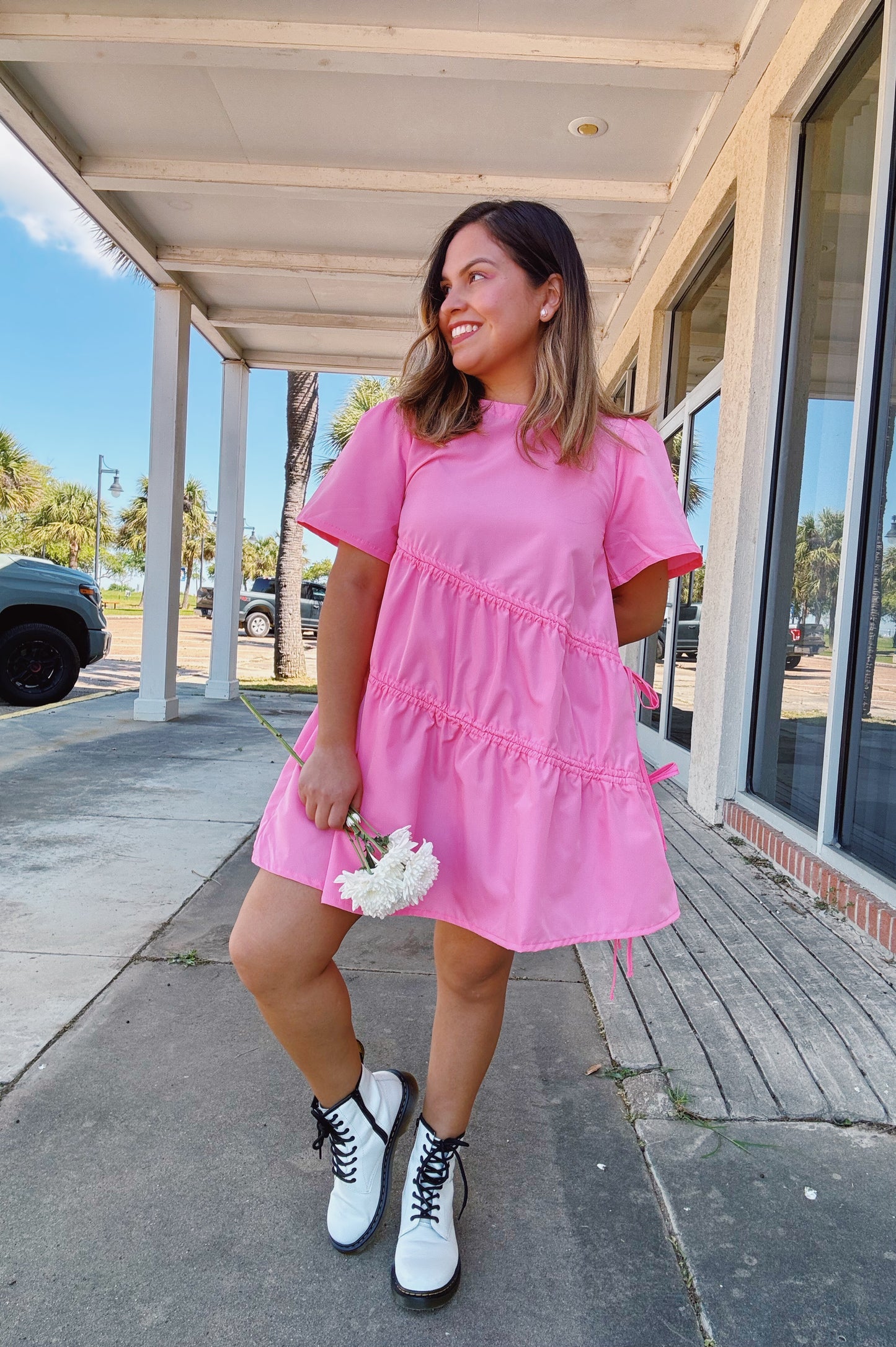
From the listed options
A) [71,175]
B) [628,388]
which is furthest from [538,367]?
[628,388]

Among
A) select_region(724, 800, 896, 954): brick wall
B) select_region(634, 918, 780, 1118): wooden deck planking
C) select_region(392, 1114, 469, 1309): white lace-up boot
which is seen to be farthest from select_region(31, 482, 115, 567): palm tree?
select_region(392, 1114, 469, 1309): white lace-up boot

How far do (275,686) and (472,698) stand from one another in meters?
11.7

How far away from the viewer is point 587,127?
4977mm

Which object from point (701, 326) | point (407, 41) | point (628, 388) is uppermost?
point (407, 41)

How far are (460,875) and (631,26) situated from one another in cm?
447

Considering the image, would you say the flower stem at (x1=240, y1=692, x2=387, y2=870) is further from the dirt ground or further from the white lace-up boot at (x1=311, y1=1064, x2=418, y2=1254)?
the dirt ground

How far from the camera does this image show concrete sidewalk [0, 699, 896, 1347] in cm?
130

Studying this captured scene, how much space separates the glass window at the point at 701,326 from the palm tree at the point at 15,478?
40.4 meters

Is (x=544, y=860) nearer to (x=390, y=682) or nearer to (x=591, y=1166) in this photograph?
(x=390, y=682)

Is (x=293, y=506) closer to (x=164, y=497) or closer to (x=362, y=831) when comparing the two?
(x=164, y=497)

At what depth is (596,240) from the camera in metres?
6.48

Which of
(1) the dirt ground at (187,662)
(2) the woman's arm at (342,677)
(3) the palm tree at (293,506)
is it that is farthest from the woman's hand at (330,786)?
(3) the palm tree at (293,506)

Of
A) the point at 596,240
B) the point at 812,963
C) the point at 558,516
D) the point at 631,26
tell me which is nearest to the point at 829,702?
the point at 812,963

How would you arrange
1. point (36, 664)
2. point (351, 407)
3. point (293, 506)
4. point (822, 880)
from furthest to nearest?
point (351, 407)
point (293, 506)
point (36, 664)
point (822, 880)
